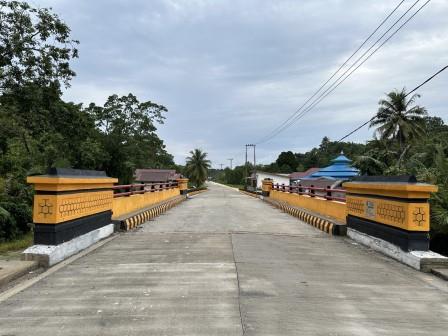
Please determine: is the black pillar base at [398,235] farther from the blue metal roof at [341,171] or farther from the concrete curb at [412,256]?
the blue metal roof at [341,171]

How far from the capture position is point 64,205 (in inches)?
309

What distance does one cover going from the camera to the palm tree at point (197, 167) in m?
95.3

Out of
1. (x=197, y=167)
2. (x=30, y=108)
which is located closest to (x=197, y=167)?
(x=197, y=167)

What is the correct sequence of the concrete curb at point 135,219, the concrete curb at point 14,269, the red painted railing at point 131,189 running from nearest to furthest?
the concrete curb at point 14,269
the concrete curb at point 135,219
the red painted railing at point 131,189

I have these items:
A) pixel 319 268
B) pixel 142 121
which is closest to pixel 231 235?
pixel 319 268

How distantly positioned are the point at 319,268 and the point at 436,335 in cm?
302

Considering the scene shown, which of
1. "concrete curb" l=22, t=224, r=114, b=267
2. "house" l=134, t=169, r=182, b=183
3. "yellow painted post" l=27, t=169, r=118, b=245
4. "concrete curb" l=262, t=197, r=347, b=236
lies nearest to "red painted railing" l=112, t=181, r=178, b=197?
"yellow painted post" l=27, t=169, r=118, b=245

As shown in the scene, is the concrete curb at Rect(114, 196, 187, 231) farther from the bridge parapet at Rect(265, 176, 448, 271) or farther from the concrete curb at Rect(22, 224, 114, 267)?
the bridge parapet at Rect(265, 176, 448, 271)

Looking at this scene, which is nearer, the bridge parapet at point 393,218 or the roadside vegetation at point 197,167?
the bridge parapet at point 393,218

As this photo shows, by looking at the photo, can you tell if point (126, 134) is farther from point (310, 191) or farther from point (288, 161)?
point (288, 161)

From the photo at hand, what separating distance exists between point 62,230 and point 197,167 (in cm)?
8796

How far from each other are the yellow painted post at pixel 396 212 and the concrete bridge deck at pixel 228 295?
21.4 inches

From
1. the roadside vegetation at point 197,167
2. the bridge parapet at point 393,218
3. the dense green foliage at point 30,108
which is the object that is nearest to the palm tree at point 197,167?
the roadside vegetation at point 197,167

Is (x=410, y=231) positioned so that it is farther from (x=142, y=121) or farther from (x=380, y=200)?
(x=142, y=121)
